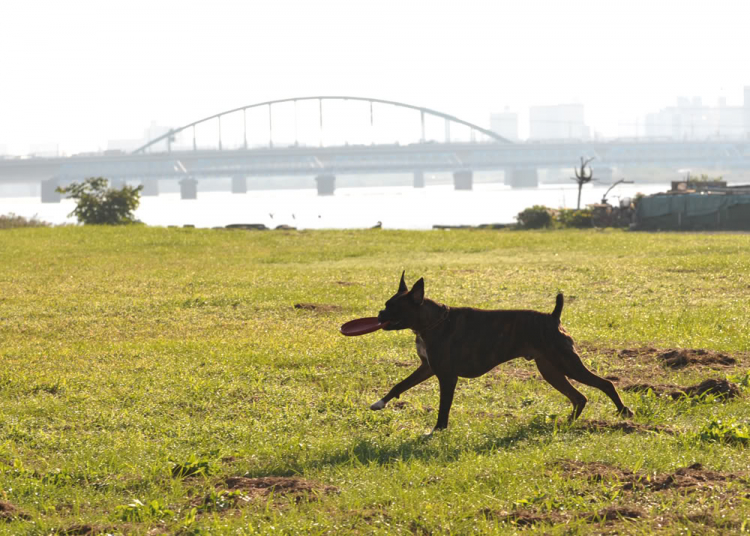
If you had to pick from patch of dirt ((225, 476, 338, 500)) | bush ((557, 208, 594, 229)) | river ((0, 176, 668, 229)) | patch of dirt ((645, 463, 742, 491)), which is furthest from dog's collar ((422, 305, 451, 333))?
river ((0, 176, 668, 229))

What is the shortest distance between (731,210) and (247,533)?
→ 38318 mm

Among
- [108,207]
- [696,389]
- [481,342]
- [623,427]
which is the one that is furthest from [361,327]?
[108,207]

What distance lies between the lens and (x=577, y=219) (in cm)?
4275

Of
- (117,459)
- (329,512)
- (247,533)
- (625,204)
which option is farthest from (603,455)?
(625,204)

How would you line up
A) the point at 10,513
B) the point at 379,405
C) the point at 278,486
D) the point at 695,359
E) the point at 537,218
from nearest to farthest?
the point at 10,513
the point at 278,486
the point at 379,405
the point at 695,359
the point at 537,218

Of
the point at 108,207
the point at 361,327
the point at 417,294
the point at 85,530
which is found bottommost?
the point at 85,530

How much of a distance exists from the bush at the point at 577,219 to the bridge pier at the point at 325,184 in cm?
11091

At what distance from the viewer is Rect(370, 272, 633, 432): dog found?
770 centimetres

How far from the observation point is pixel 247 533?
5719 mm

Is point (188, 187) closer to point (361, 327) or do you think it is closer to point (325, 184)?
point (325, 184)

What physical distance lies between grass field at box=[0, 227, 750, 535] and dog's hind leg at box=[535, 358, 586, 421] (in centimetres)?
16

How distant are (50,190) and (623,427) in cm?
14758

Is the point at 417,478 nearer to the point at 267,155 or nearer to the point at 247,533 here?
the point at 247,533

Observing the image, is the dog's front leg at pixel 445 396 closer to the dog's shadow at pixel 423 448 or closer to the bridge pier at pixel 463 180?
the dog's shadow at pixel 423 448
